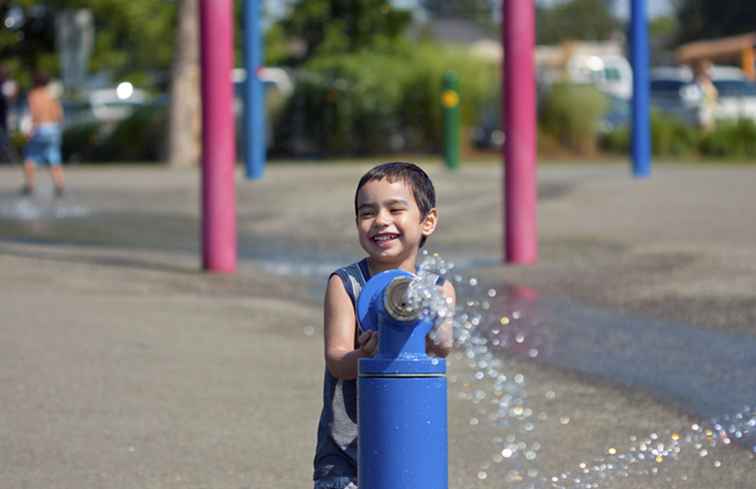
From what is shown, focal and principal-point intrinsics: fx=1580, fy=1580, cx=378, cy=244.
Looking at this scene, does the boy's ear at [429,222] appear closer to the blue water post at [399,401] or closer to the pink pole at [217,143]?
the blue water post at [399,401]

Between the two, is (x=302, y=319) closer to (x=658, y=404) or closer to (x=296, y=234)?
(x=658, y=404)

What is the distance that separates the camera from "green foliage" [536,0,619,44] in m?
112

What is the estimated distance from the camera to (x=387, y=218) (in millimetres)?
3695

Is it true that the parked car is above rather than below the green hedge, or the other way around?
above

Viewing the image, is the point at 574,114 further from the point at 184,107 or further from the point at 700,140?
the point at 184,107

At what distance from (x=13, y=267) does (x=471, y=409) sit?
16.1 ft

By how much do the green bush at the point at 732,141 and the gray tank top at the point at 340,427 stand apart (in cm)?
2585

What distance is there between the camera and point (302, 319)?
8648 mm

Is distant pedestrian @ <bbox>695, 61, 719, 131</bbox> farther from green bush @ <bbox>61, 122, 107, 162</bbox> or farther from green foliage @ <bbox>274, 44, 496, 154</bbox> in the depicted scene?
green bush @ <bbox>61, 122, 107, 162</bbox>

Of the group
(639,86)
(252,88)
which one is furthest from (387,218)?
(252,88)

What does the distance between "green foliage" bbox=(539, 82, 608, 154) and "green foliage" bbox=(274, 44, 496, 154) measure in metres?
1.25

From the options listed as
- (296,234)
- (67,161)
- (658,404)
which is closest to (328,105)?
(67,161)

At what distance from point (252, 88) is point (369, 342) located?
1718 cm

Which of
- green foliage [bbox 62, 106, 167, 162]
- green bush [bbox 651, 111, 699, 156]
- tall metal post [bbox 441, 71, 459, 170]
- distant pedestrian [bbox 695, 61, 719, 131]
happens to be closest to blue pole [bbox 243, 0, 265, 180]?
tall metal post [bbox 441, 71, 459, 170]
